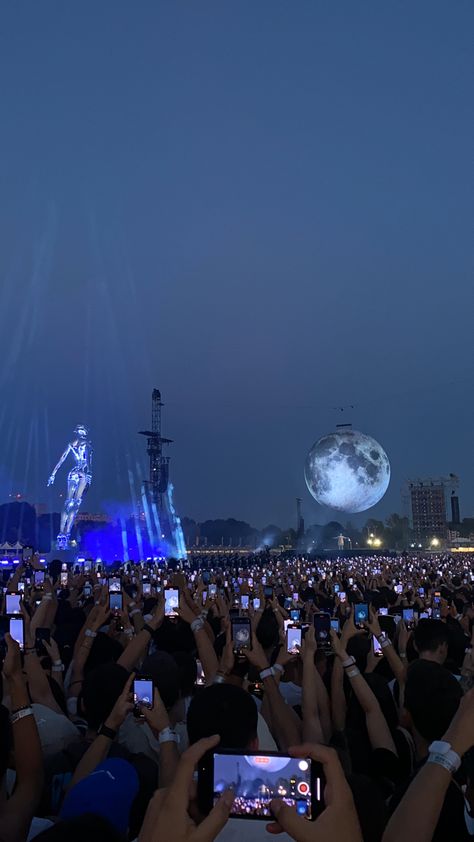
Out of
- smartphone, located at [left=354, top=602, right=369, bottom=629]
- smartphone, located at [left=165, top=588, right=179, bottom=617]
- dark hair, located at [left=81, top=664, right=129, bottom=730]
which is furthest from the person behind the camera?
smartphone, located at [left=165, top=588, right=179, bottom=617]

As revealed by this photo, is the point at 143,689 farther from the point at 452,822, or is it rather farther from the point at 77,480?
the point at 77,480

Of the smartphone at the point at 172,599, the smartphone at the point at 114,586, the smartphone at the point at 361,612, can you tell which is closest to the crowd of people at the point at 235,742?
the smartphone at the point at 361,612

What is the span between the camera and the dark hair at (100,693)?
17.5 feet

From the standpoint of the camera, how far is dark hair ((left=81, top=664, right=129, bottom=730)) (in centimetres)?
532

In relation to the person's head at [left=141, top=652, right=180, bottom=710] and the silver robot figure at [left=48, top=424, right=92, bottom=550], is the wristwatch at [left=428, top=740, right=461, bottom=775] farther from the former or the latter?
the silver robot figure at [left=48, top=424, right=92, bottom=550]

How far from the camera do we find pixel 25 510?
84688 millimetres

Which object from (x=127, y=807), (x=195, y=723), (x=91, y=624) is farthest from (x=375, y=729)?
(x=91, y=624)

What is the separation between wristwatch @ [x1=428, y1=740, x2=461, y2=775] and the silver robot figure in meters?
49.9

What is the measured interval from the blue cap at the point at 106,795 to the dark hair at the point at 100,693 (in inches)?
78.2

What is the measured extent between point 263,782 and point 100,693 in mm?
3192

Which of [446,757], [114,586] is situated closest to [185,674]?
[446,757]

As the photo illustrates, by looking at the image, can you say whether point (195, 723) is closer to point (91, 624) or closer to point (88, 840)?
point (88, 840)

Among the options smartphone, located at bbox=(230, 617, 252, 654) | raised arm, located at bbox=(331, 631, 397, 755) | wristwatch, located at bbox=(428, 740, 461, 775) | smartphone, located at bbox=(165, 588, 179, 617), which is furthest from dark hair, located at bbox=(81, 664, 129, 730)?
smartphone, located at bbox=(165, 588, 179, 617)

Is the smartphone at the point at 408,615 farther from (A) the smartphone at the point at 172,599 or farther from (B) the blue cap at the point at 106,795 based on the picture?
(B) the blue cap at the point at 106,795
